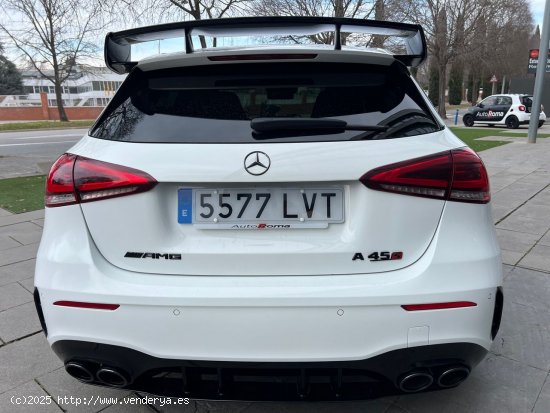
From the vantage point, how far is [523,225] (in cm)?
520

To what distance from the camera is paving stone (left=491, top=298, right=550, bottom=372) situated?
2.56 m

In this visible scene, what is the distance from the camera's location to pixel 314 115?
5.78ft

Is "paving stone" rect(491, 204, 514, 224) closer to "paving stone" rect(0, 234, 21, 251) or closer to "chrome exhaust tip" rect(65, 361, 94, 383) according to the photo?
"chrome exhaust tip" rect(65, 361, 94, 383)

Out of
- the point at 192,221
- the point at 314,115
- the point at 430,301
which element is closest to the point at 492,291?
the point at 430,301

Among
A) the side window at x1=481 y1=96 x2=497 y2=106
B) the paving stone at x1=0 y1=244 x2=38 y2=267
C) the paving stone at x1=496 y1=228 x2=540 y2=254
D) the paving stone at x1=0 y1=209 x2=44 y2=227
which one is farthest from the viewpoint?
the side window at x1=481 y1=96 x2=497 y2=106

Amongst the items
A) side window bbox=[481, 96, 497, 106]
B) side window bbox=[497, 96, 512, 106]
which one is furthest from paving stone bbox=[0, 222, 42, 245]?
side window bbox=[481, 96, 497, 106]

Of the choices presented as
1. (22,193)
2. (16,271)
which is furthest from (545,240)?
(22,193)

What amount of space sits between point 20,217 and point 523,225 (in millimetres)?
6205

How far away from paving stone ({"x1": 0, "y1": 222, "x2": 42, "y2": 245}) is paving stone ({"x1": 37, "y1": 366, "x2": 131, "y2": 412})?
109 inches

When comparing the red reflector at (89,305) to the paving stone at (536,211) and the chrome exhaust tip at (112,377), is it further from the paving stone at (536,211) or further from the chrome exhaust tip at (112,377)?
the paving stone at (536,211)

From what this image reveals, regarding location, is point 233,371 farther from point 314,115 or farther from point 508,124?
point 508,124

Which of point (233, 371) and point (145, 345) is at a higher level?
point (145, 345)

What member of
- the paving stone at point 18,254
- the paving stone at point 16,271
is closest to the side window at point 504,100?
the paving stone at point 18,254

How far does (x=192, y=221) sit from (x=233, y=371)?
0.59m
